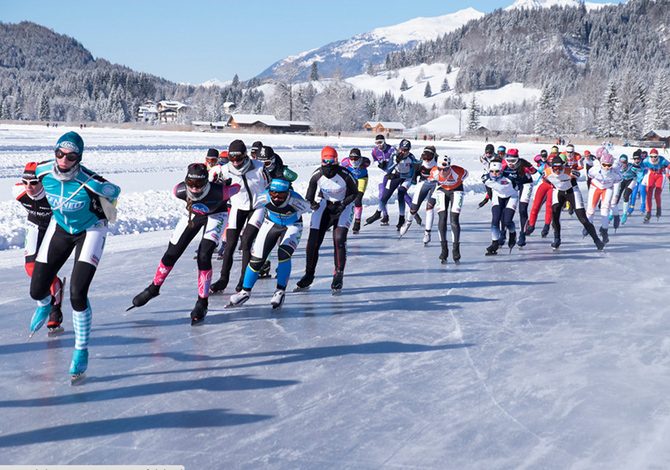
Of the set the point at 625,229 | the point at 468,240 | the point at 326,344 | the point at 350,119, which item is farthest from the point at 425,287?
the point at 350,119

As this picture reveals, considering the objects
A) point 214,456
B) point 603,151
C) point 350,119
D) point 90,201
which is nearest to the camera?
point 214,456

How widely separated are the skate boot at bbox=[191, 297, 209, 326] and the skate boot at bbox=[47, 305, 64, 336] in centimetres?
110

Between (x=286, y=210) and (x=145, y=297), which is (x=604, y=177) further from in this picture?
(x=145, y=297)

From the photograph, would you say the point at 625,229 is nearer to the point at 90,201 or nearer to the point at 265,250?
the point at 265,250

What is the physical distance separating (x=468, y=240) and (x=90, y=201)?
818cm

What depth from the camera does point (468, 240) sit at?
1162 cm

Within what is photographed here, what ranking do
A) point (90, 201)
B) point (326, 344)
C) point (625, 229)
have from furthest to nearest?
1. point (625, 229)
2. point (326, 344)
3. point (90, 201)

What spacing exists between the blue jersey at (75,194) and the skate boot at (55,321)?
137cm

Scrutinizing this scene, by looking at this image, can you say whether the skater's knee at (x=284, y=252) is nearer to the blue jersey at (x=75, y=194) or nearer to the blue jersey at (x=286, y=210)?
the blue jersey at (x=286, y=210)

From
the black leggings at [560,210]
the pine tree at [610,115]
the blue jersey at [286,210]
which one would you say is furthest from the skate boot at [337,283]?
the pine tree at [610,115]

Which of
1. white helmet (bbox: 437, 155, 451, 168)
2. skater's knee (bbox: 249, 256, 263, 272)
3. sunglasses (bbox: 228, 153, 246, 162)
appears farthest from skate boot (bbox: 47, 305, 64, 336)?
white helmet (bbox: 437, 155, 451, 168)

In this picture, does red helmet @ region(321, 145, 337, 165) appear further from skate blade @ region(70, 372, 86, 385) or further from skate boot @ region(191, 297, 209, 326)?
skate blade @ region(70, 372, 86, 385)

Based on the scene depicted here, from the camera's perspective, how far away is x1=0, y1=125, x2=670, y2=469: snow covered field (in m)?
3.57

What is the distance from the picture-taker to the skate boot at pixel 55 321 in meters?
5.54
